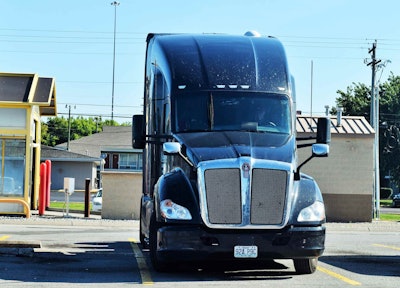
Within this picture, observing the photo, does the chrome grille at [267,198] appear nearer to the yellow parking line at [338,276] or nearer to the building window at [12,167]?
the yellow parking line at [338,276]

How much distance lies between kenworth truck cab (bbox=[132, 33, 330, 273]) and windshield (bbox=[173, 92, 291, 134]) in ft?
0.05

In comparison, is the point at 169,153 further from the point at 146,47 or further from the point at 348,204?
the point at 348,204

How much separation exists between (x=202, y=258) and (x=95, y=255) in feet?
13.8

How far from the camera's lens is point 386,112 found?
7969 cm

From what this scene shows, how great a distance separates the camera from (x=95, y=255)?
47.4 ft

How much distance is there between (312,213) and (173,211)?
1851 mm

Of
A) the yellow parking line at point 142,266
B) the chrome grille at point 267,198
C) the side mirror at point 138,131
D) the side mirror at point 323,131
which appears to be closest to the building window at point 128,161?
the yellow parking line at point 142,266

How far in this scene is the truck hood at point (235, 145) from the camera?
11023mm

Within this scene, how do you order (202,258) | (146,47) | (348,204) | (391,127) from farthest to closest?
(391,127) < (348,204) < (146,47) < (202,258)

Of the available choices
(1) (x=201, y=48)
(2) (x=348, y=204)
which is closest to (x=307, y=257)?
(1) (x=201, y=48)

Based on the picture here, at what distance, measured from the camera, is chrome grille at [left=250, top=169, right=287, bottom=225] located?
10758 mm

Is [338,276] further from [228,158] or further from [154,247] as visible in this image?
[154,247]

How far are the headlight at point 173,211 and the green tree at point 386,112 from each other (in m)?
63.1

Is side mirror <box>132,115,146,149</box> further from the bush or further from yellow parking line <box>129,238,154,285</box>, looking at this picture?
the bush
